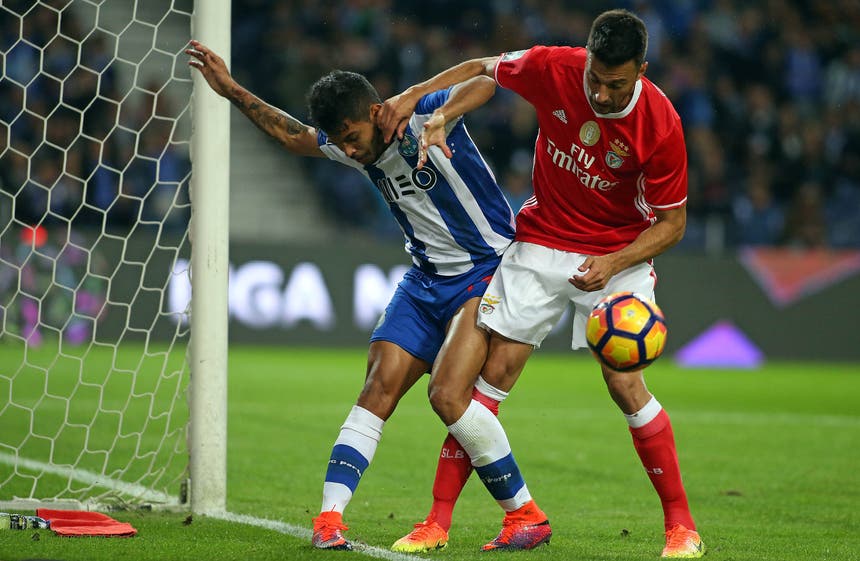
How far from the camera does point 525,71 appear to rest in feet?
15.1

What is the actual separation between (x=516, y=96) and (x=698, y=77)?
8.80 ft

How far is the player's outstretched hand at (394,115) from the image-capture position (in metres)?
4.30

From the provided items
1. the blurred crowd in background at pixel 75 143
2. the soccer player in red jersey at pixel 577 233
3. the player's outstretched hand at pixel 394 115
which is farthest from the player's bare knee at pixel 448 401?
the blurred crowd in background at pixel 75 143

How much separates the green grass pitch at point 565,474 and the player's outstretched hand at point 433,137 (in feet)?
4.62

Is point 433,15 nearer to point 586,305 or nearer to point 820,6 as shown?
point 820,6

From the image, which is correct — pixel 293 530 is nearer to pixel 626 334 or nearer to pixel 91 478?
pixel 626 334

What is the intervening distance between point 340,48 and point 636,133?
13077 millimetres

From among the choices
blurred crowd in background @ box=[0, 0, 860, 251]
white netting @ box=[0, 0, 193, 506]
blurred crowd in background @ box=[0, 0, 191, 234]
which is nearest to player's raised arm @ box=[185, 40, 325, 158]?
white netting @ box=[0, 0, 193, 506]

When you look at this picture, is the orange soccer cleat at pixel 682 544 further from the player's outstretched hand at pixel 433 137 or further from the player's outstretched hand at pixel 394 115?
the player's outstretched hand at pixel 394 115

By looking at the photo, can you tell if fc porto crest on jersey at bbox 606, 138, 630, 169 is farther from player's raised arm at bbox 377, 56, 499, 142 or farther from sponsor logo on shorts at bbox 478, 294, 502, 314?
sponsor logo on shorts at bbox 478, 294, 502, 314

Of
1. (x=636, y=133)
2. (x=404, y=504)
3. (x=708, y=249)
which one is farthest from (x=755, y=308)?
(x=636, y=133)

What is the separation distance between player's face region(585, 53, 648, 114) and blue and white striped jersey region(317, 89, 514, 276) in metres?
0.55

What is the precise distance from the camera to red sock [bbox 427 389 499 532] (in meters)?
4.58

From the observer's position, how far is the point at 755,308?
14305 millimetres
